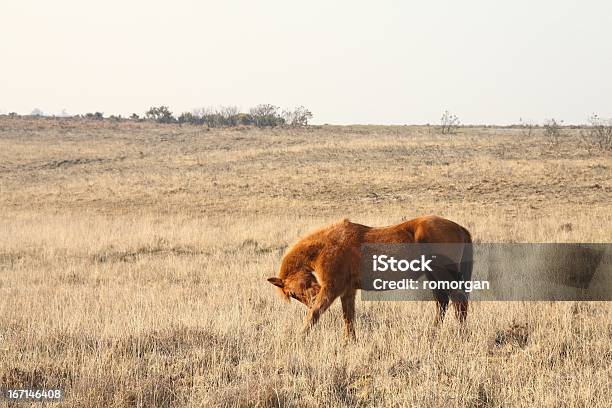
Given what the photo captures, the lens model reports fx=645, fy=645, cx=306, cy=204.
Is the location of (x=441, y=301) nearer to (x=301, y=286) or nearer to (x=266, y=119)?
(x=301, y=286)

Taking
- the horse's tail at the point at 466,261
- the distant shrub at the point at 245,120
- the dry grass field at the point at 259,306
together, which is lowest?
the dry grass field at the point at 259,306

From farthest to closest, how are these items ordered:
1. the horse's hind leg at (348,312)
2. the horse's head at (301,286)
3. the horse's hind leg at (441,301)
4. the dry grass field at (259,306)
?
the horse's hind leg at (441,301)
the horse's head at (301,286)
the horse's hind leg at (348,312)
the dry grass field at (259,306)

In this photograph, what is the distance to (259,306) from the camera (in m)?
8.73

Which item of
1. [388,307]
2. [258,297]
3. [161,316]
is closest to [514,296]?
[388,307]

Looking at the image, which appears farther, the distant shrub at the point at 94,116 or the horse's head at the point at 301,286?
the distant shrub at the point at 94,116

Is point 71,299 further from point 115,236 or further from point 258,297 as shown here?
point 115,236

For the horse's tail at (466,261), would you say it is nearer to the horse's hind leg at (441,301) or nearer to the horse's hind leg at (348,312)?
the horse's hind leg at (441,301)

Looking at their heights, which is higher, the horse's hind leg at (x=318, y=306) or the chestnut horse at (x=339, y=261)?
the chestnut horse at (x=339, y=261)

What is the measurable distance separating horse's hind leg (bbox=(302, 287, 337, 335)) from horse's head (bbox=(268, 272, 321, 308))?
0.32ft

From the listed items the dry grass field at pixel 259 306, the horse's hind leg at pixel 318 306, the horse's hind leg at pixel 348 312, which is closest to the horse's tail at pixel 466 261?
the dry grass field at pixel 259 306

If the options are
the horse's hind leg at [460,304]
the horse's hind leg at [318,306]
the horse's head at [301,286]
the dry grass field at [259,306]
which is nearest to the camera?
the dry grass field at [259,306]

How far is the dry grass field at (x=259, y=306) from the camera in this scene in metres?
5.24

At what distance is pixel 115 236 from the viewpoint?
55.4 ft

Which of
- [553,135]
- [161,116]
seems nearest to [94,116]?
[161,116]
